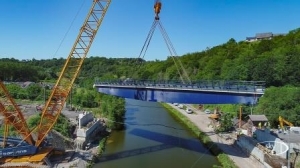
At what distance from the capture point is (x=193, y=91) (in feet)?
104

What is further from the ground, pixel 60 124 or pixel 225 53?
pixel 225 53

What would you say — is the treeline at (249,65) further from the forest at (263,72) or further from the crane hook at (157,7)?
the crane hook at (157,7)

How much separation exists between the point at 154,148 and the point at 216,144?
732 cm

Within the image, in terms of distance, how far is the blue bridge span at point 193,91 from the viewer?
2899 centimetres

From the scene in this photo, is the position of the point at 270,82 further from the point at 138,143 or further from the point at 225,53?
the point at 225,53

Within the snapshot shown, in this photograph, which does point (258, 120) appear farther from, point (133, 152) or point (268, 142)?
point (133, 152)

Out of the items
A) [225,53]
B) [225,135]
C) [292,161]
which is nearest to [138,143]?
[225,135]

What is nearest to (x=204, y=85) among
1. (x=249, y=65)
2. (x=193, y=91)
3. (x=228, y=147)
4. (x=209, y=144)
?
(x=193, y=91)

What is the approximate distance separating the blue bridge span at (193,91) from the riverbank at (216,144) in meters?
5.89

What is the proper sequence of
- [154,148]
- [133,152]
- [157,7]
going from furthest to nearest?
[154,148] < [133,152] < [157,7]

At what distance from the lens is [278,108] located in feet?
136

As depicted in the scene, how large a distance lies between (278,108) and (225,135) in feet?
26.1

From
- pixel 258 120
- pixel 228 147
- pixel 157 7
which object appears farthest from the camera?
pixel 258 120

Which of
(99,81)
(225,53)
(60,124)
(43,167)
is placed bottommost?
(43,167)
